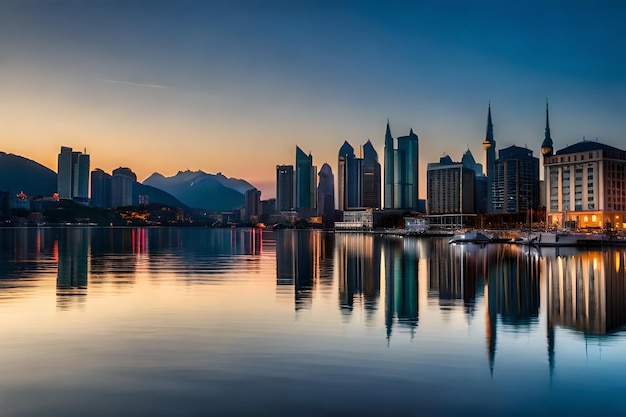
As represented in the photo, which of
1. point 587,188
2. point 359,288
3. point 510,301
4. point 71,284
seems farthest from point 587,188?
point 71,284

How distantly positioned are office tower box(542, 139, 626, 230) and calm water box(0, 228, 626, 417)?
129217 mm

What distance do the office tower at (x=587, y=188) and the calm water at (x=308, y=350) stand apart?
424 feet

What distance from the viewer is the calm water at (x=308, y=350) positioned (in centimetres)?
1075

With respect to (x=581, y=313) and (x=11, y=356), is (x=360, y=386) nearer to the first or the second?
(x=11, y=356)

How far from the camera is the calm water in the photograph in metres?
10.8

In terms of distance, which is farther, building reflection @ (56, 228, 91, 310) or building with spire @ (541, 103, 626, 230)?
building with spire @ (541, 103, 626, 230)

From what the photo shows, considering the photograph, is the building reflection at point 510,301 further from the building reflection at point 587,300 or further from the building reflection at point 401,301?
the building reflection at point 401,301

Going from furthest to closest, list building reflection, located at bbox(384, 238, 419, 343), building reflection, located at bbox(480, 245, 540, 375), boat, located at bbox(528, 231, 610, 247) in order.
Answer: boat, located at bbox(528, 231, 610, 247) → building reflection, located at bbox(384, 238, 419, 343) → building reflection, located at bbox(480, 245, 540, 375)

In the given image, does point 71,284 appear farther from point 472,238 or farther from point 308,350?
point 472,238

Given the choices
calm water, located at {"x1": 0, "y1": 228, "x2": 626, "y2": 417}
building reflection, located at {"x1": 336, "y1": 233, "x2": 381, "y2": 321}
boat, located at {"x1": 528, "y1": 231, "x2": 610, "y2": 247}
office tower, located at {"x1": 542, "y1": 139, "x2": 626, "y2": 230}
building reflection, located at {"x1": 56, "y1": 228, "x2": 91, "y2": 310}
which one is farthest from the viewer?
office tower, located at {"x1": 542, "y1": 139, "x2": 626, "y2": 230}

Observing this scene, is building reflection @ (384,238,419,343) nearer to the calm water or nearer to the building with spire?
the calm water

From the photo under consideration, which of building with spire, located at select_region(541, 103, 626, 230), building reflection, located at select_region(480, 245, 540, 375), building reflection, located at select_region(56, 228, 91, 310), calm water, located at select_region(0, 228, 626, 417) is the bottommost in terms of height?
building reflection, located at select_region(480, 245, 540, 375)

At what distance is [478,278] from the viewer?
35.5 meters

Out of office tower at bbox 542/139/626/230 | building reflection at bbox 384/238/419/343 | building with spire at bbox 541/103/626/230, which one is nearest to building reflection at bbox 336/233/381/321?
building reflection at bbox 384/238/419/343
